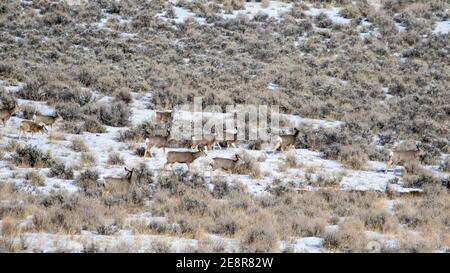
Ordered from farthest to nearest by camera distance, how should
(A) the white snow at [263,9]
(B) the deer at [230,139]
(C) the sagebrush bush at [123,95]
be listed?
(A) the white snow at [263,9]
(C) the sagebrush bush at [123,95]
(B) the deer at [230,139]

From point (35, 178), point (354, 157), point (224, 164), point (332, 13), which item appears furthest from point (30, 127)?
point (332, 13)

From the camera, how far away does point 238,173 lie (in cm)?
1557

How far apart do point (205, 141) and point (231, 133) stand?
108cm

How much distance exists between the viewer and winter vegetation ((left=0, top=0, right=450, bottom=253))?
34.2 feet

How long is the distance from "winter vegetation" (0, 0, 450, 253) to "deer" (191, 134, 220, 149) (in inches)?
3.5

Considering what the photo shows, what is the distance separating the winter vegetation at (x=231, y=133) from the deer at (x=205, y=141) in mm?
89

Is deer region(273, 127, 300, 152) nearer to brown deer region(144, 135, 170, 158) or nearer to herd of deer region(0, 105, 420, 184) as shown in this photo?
herd of deer region(0, 105, 420, 184)

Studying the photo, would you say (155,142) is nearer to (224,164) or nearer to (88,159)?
(88,159)

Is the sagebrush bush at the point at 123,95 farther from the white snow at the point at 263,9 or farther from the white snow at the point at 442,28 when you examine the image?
the white snow at the point at 442,28

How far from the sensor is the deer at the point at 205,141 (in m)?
17.9

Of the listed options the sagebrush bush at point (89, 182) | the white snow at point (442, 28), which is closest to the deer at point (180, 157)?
the sagebrush bush at point (89, 182)

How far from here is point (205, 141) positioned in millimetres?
18000

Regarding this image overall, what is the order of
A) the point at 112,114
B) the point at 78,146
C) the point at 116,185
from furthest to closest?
the point at 112,114 → the point at 78,146 → the point at 116,185
